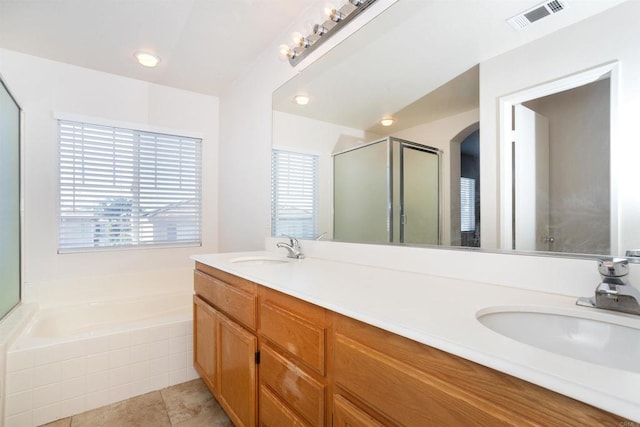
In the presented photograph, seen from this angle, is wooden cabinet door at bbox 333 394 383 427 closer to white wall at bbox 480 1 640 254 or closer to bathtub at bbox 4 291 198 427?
white wall at bbox 480 1 640 254

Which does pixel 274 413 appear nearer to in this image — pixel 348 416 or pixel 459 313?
pixel 348 416

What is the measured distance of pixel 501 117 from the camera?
3.42 feet

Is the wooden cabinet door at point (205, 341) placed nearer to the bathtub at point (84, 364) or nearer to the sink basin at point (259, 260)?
the bathtub at point (84, 364)

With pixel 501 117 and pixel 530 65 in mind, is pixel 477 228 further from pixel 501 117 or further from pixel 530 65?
pixel 530 65

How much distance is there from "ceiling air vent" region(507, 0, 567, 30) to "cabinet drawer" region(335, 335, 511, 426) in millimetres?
1083

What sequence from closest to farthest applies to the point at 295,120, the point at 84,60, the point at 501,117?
the point at 501,117
the point at 295,120
the point at 84,60

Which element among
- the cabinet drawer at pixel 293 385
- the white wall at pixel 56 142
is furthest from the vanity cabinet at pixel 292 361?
the white wall at pixel 56 142

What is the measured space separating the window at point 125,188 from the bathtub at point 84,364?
0.71 m

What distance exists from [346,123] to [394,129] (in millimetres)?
362

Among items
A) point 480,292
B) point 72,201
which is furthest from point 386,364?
point 72,201

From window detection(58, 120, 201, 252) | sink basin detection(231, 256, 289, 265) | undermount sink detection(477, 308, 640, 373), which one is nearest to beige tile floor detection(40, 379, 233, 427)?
sink basin detection(231, 256, 289, 265)

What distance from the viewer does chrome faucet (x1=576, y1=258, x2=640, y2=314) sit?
2.19 feet

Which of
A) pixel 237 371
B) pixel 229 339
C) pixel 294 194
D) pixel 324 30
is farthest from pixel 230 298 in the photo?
pixel 324 30

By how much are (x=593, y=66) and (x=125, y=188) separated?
3218 millimetres
